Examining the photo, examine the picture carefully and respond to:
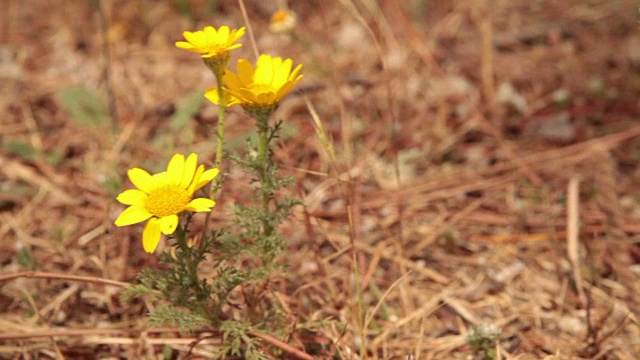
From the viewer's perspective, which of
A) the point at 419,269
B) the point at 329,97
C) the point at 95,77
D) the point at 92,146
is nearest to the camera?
the point at 419,269

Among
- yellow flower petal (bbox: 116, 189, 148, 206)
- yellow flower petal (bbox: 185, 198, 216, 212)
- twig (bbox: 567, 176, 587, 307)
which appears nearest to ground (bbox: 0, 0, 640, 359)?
twig (bbox: 567, 176, 587, 307)

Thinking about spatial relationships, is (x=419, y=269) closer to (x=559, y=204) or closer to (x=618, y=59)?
(x=559, y=204)

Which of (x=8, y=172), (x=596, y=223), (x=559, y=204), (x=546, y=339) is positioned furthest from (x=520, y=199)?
(x=8, y=172)

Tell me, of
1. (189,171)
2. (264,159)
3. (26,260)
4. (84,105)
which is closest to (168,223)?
(189,171)

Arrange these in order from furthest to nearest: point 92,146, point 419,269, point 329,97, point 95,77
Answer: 1. point 95,77
2. point 329,97
3. point 92,146
4. point 419,269

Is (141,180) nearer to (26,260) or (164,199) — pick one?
(164,199)

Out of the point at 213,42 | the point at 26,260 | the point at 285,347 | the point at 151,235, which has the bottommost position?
the point at 285,347
